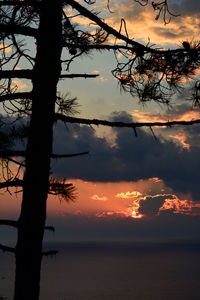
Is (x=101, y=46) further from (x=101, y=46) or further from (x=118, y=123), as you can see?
(x=118, y=123)

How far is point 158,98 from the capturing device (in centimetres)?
786

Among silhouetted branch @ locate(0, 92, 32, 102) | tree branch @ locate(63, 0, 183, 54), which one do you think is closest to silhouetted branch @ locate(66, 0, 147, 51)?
tree branch @ locate(63, 0, 183, 54)

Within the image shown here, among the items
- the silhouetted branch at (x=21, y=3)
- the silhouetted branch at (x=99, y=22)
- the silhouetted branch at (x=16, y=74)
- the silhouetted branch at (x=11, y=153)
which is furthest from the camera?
the silhouetted branch at (x=99, y=22)

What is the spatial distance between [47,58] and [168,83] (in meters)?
2.15

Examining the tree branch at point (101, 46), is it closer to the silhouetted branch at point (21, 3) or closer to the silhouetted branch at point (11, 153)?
the silhouetted branch at point (21, 3)

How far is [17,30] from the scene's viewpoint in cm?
664

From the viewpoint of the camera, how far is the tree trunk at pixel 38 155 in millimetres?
6102

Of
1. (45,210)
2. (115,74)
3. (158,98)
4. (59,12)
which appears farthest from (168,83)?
(45,210)

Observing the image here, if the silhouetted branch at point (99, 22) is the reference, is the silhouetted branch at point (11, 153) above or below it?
below

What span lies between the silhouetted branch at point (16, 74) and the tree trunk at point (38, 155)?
0.13 metres

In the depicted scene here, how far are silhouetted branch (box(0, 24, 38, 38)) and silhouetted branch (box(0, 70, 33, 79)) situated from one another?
0.50 meters

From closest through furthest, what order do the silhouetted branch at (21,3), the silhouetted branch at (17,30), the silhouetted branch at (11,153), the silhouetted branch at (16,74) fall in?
the silhouetted branch at (11,153), the silhouetted branch at (16,74), the silhouetted branch at (17,30), the silhouetted branch at (21,3)

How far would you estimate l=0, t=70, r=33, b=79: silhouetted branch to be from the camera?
6.48 m

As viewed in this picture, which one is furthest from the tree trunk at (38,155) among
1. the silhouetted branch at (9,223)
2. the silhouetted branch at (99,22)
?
the silhouetted branch at (99,22)
